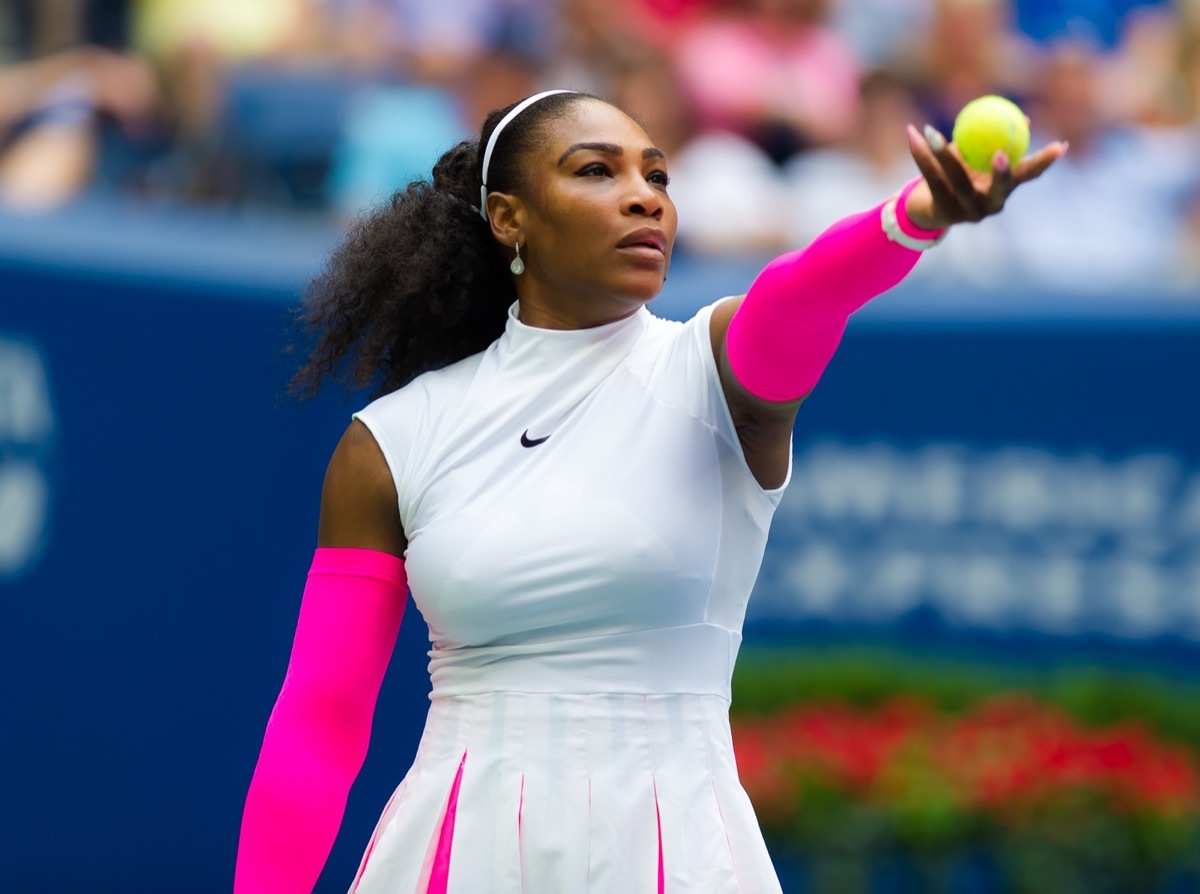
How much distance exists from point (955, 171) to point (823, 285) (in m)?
0.26

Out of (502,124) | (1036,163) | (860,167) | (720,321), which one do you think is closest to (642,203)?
(720,321)

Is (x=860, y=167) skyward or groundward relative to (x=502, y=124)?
skyward

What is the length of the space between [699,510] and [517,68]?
428 cm

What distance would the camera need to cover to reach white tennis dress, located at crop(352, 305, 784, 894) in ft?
8.41

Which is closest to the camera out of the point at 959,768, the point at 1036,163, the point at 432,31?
the point at 1036,163

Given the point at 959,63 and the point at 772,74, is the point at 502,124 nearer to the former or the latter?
the point at 772,74

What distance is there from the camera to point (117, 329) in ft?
17.7

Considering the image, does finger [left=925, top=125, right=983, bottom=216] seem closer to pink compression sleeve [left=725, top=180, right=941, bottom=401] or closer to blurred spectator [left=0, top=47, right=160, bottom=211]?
pink compression sleeve [left=725, top=180, right=941, bottom=401]

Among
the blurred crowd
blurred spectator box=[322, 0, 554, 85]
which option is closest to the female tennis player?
the blurred crowd

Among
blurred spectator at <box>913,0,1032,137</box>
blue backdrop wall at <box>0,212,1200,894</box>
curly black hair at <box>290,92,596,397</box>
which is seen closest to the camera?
curly black hair at <box>290,92,596,397</box>

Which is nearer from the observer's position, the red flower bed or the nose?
the nose

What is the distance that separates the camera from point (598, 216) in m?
2.69

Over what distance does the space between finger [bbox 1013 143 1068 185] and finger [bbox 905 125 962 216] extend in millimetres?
82

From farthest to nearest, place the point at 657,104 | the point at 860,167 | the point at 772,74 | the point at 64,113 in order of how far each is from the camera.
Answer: the point at 772,74 → the point at 860,167 → the point at 657,104 → the point at 64,113
